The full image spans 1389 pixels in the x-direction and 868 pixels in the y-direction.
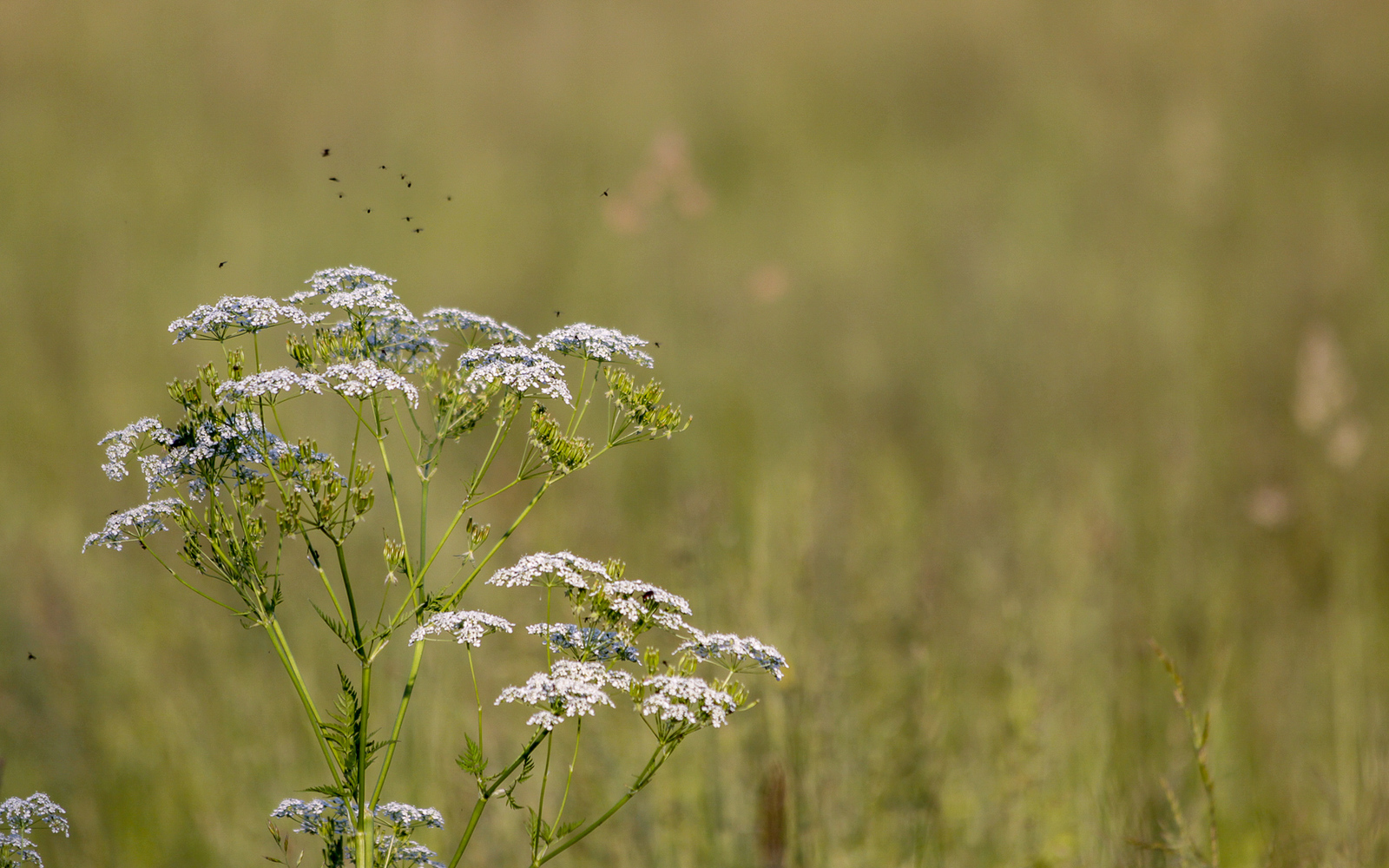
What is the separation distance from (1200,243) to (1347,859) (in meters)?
7.49

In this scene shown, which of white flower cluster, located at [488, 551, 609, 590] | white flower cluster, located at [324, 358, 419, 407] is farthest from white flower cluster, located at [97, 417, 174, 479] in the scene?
white flower cluster, located at [488, 551, 609, 590]

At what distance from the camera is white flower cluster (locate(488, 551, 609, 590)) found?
1.80m

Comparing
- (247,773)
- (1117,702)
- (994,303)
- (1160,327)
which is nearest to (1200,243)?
(1160,327)

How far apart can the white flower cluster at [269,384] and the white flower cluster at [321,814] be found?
29.5 inches

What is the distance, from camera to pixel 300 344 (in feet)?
6.34

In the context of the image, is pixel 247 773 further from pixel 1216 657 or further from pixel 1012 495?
pixel 1012 495

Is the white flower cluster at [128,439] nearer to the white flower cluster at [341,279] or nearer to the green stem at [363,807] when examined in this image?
the white flower cluster at [341,279]

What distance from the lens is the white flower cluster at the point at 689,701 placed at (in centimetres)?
170

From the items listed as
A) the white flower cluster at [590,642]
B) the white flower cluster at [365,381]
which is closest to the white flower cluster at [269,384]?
the white flower cluster at [365,381]

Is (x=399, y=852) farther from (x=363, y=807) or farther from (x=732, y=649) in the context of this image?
(x=732, y=649)

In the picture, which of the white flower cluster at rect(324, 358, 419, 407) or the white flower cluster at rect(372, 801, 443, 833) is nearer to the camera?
the white flower cluster at rect(324, 358, 419, 407)

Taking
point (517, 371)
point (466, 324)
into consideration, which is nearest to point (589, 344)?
point (517, 371)

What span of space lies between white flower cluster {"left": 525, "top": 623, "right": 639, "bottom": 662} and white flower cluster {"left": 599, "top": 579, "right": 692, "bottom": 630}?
2.2 inches

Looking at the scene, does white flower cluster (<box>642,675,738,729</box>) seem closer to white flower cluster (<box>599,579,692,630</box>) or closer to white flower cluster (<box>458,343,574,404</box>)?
white flower cluster (<box>599,579,692,630</box>)
